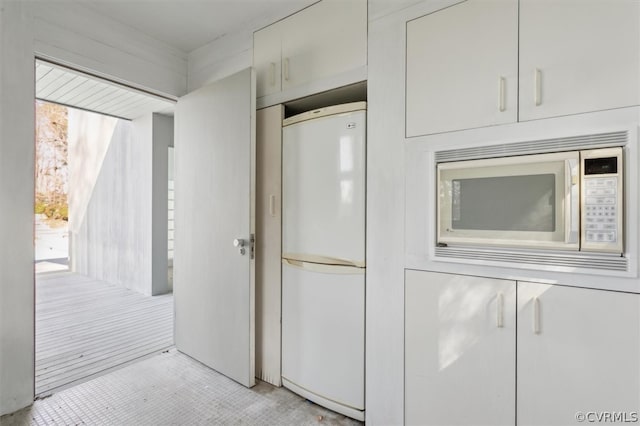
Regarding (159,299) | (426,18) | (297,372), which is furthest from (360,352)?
(159,299)

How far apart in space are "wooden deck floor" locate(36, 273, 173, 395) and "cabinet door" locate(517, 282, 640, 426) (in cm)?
262

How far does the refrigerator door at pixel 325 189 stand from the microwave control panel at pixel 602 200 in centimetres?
92

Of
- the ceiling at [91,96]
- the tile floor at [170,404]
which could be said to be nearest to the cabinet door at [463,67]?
the tile floor at [170,404]

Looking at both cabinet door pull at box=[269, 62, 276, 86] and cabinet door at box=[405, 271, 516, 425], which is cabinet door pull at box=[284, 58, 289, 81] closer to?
cabinet door pull at box=[269, 62, 276, 86]

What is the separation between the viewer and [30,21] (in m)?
1.84

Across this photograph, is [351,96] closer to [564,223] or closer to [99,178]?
[564,223]

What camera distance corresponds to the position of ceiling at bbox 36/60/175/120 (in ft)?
10.1

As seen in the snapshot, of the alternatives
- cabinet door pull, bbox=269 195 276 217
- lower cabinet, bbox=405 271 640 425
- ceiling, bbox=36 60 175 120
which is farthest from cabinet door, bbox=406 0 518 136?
ceiling, bbox=36 60 175 120

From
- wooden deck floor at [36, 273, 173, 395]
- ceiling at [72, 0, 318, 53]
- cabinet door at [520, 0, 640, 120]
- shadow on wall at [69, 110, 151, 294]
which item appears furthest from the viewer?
shadow on wall at [69, 110, 151, 294]

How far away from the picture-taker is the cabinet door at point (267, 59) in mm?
2070

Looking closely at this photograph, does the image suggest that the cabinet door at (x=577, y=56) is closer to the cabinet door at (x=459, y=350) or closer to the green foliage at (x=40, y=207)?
the cabinet door at (x=459, y=350)

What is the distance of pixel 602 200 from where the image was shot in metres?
1.10

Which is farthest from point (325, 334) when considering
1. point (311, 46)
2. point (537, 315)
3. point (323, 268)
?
point (311, 46)
